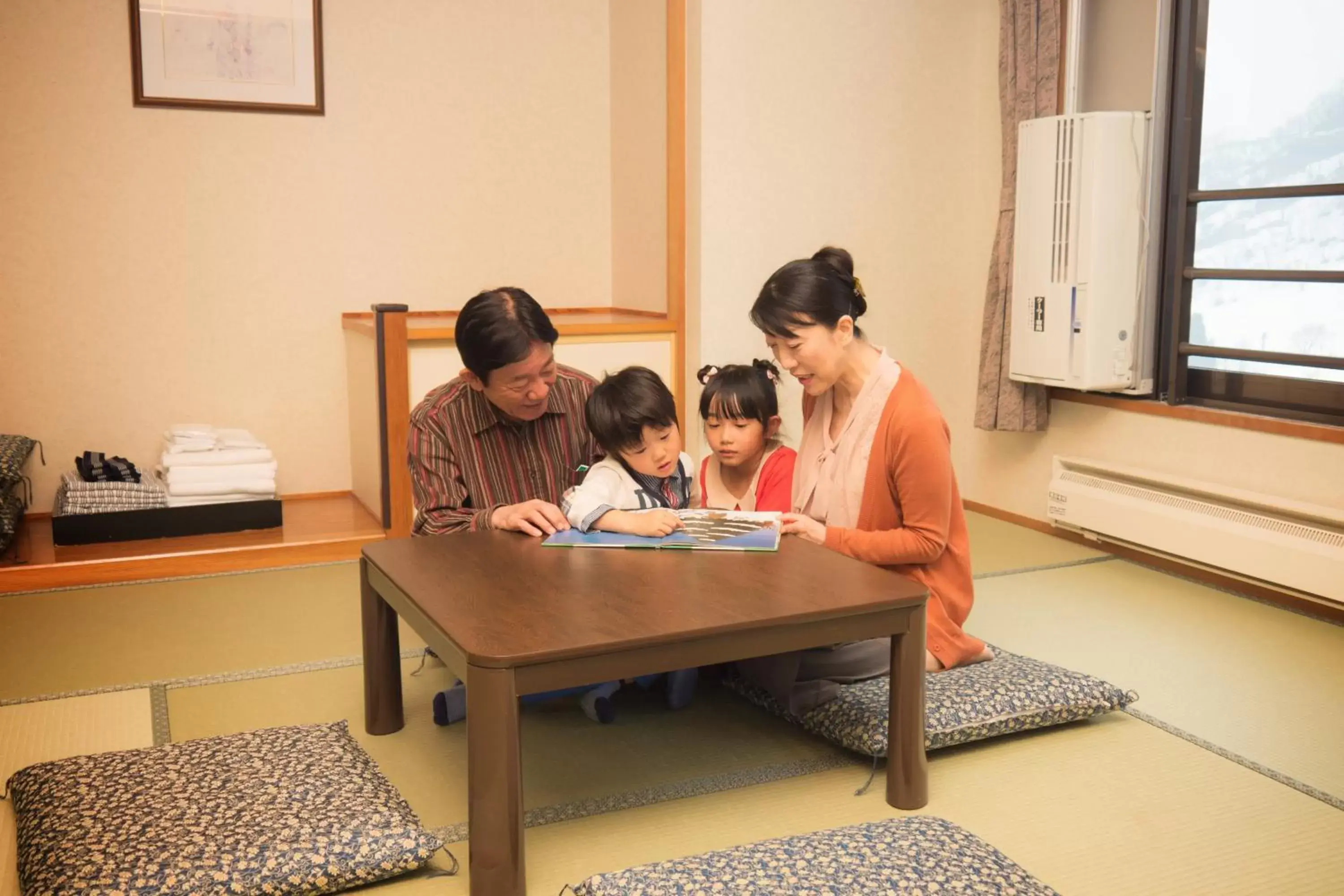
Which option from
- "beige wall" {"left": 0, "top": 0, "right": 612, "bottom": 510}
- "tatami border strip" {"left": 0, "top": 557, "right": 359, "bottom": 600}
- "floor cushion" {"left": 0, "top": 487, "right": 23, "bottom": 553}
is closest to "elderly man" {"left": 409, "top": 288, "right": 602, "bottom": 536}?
"tatami border strip" {"left": 0, "top": 557, "right": 359, "bottom": 600}

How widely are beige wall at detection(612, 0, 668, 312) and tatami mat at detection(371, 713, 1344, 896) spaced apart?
2562 millimetres

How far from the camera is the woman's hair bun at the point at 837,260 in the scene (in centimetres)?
238

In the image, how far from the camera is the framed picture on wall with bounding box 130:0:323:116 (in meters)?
4.29

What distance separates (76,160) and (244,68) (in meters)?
0.68

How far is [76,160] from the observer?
427 cm

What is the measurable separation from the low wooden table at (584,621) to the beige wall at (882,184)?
205 cm

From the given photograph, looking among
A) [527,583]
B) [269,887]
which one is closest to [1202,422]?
[527,583]

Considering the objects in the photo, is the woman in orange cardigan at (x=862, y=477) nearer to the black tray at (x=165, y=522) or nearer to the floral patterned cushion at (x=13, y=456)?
the black tray at (x=165, y=522)

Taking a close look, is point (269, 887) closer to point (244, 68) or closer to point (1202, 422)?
point (1202, 422)

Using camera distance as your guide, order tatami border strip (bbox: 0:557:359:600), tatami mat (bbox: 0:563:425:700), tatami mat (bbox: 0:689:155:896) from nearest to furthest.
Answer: tatami mat (bbox: 0:689:155:896) < tatami mat (bbox: 0:563:425:700) < tatami border strip (bbox: 0:557:359:600)

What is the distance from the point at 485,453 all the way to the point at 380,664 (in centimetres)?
53

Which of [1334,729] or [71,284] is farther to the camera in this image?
[71,284]

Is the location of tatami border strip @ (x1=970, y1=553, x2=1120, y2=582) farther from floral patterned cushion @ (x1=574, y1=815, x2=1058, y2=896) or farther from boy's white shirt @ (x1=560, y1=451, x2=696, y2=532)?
floral patterned cushion @ (x1=574, y1=815, x2=1058, y2=896)

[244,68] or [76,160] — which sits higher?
[244,68]
